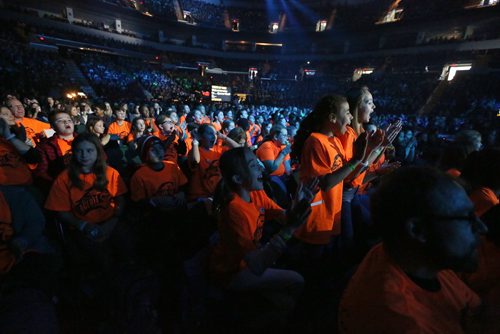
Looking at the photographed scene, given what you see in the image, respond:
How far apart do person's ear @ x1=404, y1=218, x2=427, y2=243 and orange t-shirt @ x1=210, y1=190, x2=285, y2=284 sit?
1123mm

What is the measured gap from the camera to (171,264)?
3.17 m

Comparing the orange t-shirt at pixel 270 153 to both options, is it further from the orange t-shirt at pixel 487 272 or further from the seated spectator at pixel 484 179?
the orange t-shirt at pixel 487 272

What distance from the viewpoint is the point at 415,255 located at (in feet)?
3.72

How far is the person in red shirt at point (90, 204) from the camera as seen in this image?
2.73 meters

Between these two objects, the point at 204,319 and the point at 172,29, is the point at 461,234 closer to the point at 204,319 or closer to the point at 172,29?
the point at 204,319

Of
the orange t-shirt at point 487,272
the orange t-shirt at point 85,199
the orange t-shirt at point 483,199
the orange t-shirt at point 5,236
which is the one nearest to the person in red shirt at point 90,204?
the orange t-shirt at point 85,199

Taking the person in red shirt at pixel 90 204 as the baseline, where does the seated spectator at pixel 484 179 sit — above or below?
above

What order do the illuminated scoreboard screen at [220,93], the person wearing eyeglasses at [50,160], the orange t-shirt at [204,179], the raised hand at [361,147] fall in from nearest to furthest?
the raised hand at [361,147], the person wearing eyeglasses at [50,160], the orange t-shirt at [204,179], the illuminated scoreboard screen at [220,93]

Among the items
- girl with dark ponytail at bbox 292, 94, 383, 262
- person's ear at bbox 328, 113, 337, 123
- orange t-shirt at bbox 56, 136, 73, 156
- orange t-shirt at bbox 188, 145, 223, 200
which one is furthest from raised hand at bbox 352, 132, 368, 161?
orange t-shirt at bbox 56, 136, 73, 156

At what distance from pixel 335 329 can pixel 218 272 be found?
1212mm

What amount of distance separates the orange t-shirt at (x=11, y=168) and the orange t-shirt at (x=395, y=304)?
11.6 feet

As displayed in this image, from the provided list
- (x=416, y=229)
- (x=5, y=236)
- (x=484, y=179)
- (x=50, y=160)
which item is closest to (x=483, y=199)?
(x=484, y=179)

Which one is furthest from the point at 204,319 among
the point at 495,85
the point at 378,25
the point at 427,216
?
the point at 378,25

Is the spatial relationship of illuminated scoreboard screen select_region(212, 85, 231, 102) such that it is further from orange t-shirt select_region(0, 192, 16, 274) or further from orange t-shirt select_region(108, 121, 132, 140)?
orange t-shirt select_region(0, 192, 16, 274)
